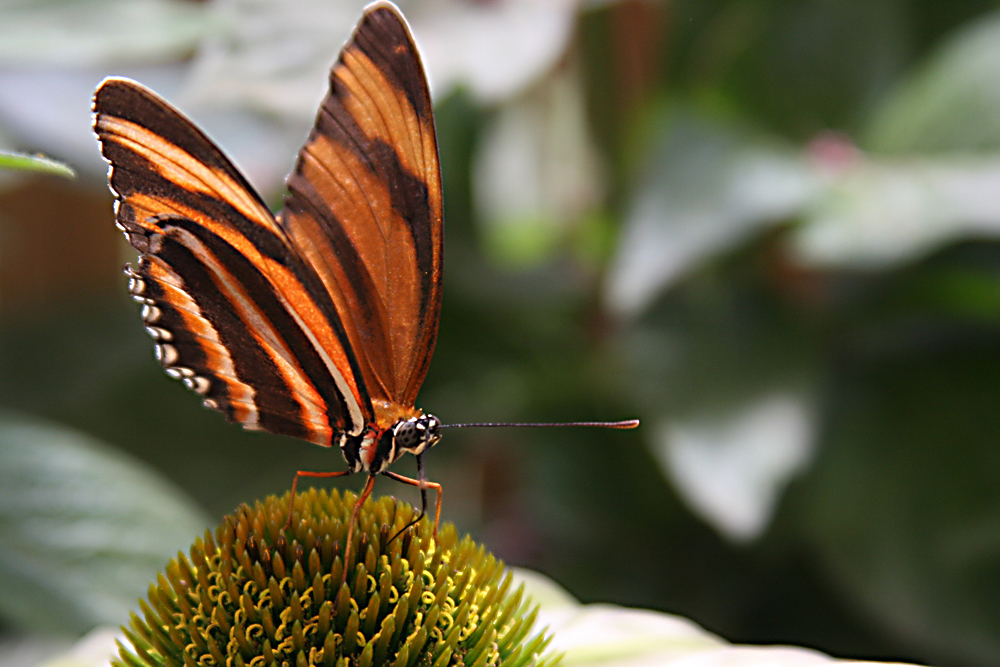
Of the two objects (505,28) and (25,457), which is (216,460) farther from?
(505,28)

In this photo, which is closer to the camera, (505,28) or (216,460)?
(505,28)

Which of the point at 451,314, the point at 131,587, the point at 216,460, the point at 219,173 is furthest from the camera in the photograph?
the point at 451,314

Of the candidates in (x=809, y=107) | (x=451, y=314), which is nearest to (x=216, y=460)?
(x=451, y=314)

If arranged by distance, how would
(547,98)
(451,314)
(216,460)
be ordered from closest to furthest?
(216,460) < (451,314) < (547,98)

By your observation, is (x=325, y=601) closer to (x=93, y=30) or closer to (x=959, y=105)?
(x=93, y=30)

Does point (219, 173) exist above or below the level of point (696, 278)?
below

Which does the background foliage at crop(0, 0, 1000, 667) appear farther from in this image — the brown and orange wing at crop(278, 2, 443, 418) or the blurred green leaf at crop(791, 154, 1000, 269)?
the brown and orange wing at crop(278, 2, 443, 418)
